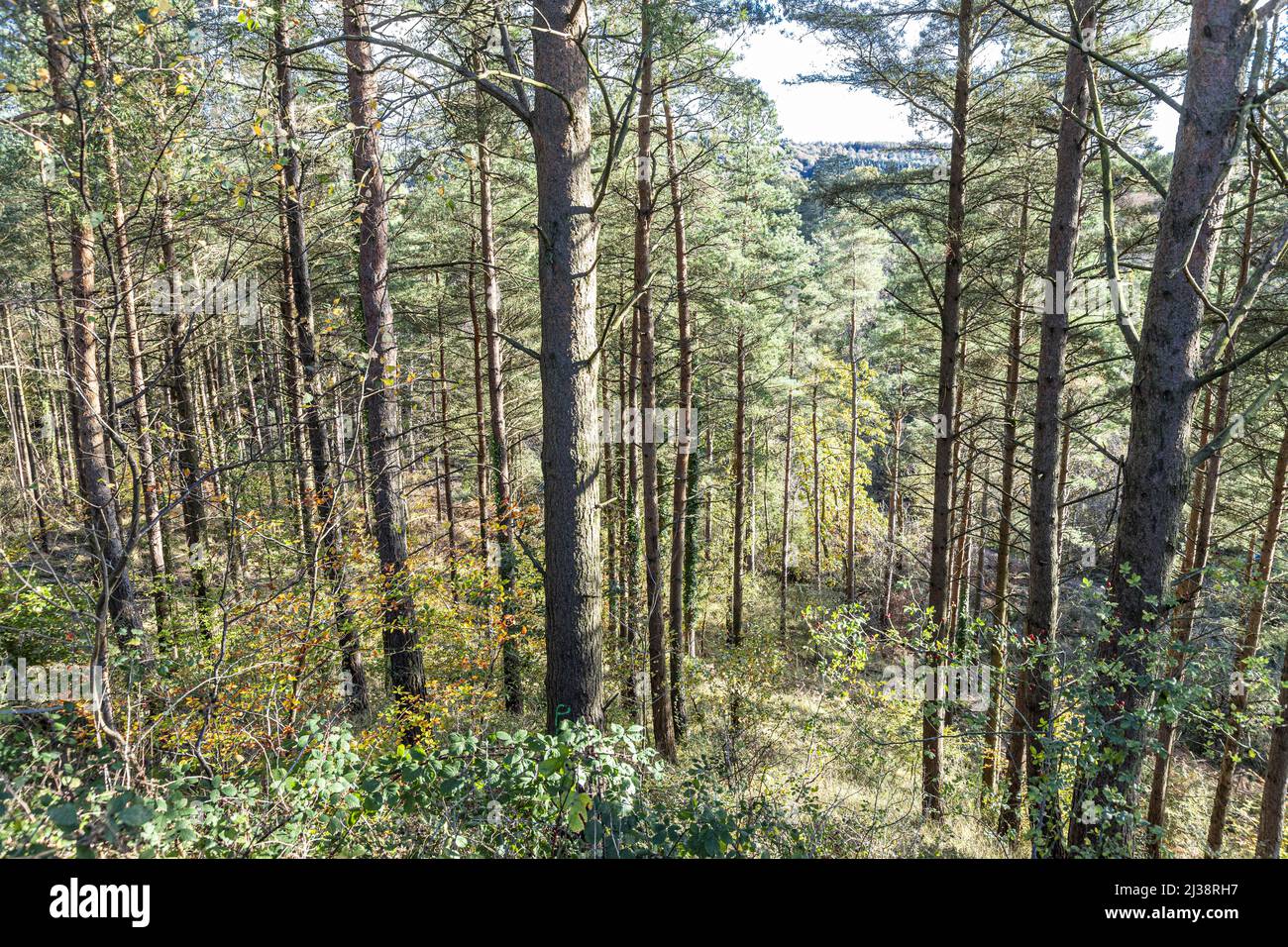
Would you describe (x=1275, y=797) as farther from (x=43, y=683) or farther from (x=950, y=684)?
(x=43, y=683)

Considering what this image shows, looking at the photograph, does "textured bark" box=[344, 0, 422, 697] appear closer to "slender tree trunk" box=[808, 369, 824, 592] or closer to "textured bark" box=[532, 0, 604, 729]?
"textured bark" box=[532, 0, 604, 729]

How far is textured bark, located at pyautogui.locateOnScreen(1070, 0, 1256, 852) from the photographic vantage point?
3.43 m

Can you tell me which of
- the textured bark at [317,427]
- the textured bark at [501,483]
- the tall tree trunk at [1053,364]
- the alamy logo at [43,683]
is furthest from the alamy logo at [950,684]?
the alamy logo at [43,683]

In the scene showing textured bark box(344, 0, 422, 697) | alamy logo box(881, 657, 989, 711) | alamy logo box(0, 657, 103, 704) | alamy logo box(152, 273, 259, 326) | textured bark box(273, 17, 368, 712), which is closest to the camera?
alamy logo box(152, 273, 259, 326)

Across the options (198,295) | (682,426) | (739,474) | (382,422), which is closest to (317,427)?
(382,422)

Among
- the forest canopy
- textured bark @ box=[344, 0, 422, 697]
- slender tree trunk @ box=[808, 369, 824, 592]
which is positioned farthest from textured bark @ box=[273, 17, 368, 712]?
slender tree trunk @ box=[808, 369, 824, 592]
